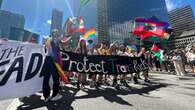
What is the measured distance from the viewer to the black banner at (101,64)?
716 centimetres

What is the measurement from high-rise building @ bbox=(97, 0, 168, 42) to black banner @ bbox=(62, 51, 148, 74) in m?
109

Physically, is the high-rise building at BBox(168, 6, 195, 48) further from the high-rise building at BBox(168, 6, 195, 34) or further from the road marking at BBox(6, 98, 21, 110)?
the road marking at BBox(6, 98, 21, 110)

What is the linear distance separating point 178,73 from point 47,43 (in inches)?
419

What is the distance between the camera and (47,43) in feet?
20.0

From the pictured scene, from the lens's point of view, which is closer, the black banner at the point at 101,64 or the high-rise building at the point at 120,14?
the black banner at the point at 101,64

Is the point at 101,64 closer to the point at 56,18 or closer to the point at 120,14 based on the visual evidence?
the point at 120,14

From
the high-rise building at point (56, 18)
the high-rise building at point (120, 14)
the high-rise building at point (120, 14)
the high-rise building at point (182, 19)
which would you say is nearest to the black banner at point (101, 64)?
the high-rise building at point (120, 14)

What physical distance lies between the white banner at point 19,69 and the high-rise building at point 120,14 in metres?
112

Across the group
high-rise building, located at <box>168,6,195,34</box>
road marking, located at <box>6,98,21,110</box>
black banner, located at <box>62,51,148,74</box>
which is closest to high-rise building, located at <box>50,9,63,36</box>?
high-rise building, located at <box>168,6,195,34</box>

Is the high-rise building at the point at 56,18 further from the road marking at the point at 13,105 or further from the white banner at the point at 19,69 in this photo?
the road marking at the point at 13,105

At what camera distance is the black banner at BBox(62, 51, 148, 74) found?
716 cm

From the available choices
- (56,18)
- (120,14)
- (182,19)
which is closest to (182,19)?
(182,19)

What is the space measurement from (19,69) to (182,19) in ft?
618

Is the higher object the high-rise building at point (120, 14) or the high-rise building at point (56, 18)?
the high-rise building at point (56, 18)
